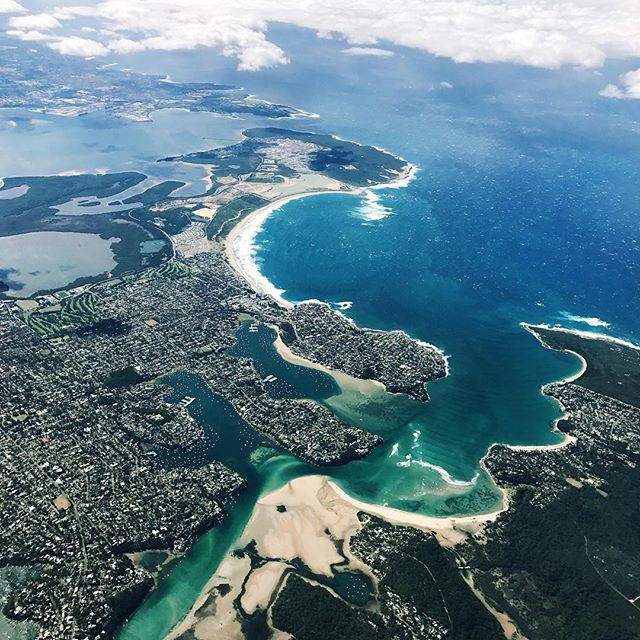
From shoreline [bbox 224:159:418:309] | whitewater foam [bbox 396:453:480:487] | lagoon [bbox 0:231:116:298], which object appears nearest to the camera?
whitewater foam [bbox 396:453:480:487]

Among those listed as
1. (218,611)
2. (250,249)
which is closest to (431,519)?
(218,611)

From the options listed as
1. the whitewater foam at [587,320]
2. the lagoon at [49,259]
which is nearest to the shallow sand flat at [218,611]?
the lagoon at [49,259]

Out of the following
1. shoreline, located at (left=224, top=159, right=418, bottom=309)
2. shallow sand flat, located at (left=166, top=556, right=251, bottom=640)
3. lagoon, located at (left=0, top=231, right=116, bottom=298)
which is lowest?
lagoon, located at (left=0, top=231, right=116, bottom=298)

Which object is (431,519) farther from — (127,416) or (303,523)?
(127,416)

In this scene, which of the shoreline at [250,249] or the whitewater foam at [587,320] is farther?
the shoreline at [250,249]

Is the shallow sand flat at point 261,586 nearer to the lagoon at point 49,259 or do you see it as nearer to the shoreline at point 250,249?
the shoreline at point 250,249

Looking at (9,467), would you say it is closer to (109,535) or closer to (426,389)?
(109,535)

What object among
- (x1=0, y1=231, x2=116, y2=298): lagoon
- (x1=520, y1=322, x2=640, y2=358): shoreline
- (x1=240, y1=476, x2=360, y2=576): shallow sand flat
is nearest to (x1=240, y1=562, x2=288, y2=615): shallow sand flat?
(x1=240, y1=476, x2=360, y2=576): shallow sand flat

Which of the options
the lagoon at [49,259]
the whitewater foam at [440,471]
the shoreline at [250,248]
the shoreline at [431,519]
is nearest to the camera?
the shoreline at [431,519]

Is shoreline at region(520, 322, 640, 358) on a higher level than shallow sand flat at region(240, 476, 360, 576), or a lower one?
higher

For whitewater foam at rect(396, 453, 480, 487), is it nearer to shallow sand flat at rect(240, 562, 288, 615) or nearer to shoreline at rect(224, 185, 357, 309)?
shallow sand flat at rect(240, 562, 288, 615)

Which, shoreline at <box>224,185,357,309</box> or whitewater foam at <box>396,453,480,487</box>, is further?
shoreline at <box>224,185,357,309</box>

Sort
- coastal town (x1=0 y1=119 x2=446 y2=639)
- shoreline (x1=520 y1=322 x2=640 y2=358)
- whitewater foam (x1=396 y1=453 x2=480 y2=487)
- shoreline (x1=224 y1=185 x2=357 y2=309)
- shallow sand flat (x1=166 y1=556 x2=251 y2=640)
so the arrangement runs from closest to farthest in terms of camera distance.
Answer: shallow sand flat (x1=166 y1=556 x2=251 y2=640)
coastal town (x1=0 y1=119 x2=446 y2=639)
whitewater foam (x1=396 y1=453 x2=480 y2=487)
shoreline (x1=520 y1=322 x2=640 y2=358)
shoreline (x1=224 y1=185 x2=357 y2=309)
